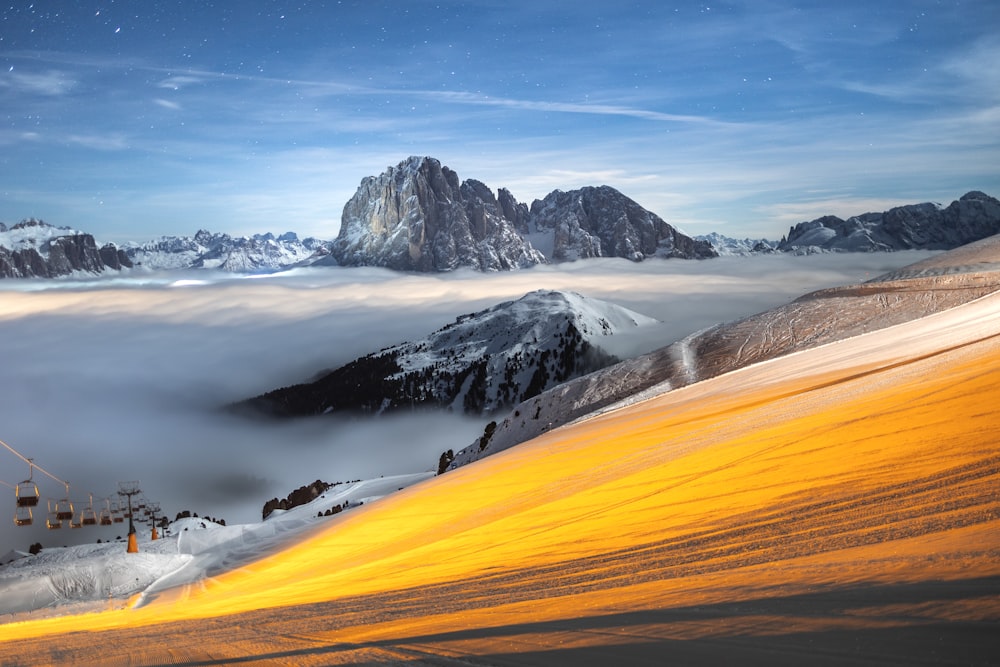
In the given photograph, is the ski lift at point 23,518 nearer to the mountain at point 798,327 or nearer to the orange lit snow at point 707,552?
the orange lit snow at point 707,552

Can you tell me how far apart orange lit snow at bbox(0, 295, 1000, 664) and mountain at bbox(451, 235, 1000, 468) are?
29.0 feet

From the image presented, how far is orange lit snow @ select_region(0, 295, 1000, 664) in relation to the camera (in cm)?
495

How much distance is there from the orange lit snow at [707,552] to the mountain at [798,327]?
29.0ft

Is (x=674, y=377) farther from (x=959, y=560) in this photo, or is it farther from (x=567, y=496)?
(x=959, y=560)

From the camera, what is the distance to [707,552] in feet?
24.6

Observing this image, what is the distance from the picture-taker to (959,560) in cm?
521

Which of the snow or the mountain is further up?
the mountain

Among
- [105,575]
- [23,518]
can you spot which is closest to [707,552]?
[105,575]

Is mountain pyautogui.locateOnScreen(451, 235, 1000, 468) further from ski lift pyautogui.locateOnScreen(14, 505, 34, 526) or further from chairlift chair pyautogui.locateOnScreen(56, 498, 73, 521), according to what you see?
ski lift pyautogui.locateOnScreen(14, 505, 34, 526)

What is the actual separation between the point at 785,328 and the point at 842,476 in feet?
68.2

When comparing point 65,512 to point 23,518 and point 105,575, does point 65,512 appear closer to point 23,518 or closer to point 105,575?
point 23,518

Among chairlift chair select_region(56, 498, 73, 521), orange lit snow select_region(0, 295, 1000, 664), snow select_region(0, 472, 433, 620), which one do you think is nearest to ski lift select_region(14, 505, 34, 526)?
chairlift chair select_region(56, 498, 73, 521)

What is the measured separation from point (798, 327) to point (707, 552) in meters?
22.5

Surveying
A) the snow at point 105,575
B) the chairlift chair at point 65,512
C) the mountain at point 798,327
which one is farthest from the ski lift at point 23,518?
the mountain at point 798,327
